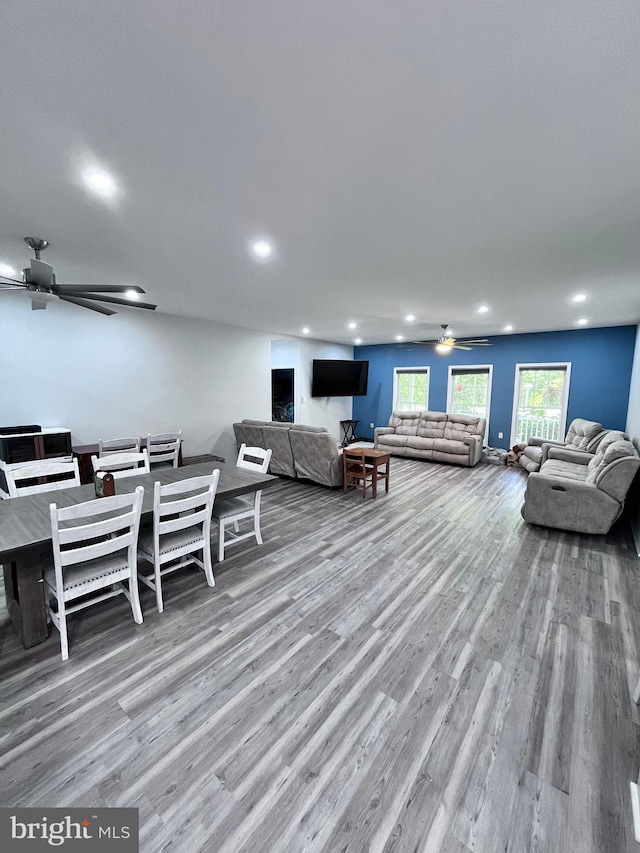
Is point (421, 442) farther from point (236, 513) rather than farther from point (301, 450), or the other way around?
point (236, 513)

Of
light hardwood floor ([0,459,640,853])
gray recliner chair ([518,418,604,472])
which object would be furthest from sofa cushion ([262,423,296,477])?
gray recliner chair ([518,418,604,472])

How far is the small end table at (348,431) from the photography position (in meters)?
9.96

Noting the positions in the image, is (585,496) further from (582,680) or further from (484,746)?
(484,746)

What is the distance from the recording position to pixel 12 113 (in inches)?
58.5

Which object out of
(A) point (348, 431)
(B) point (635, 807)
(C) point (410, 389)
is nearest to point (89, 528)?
(B) point (635, 807)

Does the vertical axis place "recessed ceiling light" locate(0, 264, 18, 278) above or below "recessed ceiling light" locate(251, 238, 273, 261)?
above

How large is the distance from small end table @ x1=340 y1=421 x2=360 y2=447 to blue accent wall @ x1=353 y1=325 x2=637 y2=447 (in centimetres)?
61

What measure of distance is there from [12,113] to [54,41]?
52 cm

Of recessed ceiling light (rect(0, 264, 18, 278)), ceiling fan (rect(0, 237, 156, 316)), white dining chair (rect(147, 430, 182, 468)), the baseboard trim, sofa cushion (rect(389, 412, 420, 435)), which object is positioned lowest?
the baseboard trim

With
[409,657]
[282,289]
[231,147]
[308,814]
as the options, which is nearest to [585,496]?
[409,657]

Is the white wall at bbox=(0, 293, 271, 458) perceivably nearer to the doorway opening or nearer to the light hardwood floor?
the doorway opening

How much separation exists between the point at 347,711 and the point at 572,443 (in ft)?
21.4

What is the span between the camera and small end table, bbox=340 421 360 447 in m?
9.96

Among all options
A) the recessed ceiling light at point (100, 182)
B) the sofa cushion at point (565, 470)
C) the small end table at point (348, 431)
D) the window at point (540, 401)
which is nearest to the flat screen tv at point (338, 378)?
the small end table at point (348, 431)
